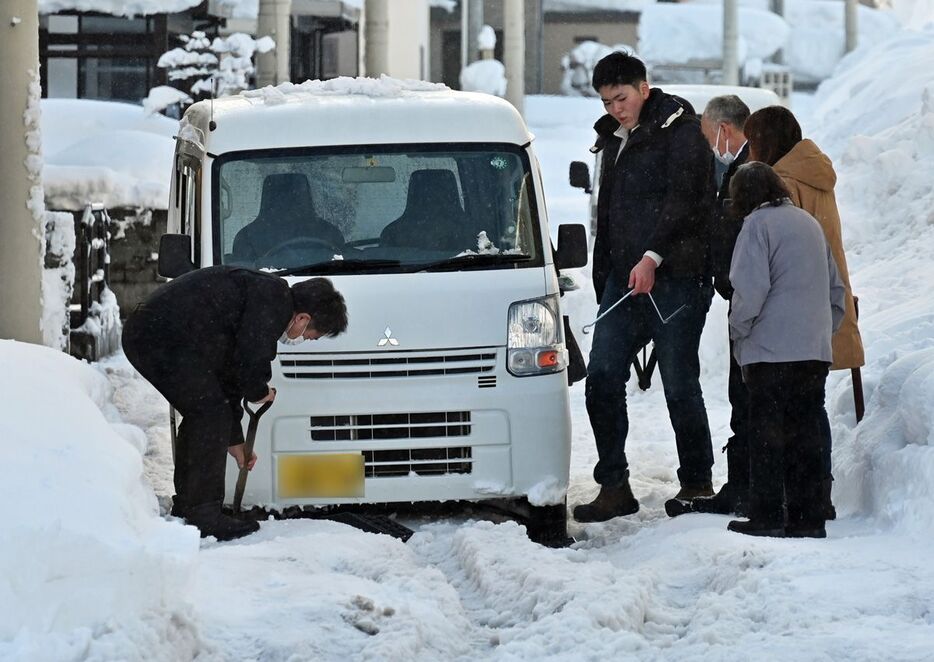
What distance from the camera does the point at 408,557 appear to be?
651 centimetres

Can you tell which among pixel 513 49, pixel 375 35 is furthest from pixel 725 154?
pixel 513 49

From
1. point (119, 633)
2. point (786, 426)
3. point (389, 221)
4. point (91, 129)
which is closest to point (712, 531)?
point (786, 426)

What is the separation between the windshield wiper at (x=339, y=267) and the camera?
7.19m

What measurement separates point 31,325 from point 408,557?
10.8 ft

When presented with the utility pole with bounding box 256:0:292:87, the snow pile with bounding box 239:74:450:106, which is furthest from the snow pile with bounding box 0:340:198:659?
the utility pole with bounding box 256:0:292:87

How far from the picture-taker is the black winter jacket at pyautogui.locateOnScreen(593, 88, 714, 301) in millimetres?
7590

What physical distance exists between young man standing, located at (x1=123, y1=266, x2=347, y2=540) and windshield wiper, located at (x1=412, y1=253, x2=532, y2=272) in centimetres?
76

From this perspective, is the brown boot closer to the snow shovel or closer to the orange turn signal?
the orange turn signal

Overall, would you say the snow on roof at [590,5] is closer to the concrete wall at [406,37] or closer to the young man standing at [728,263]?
the concrete wall at [406,37]

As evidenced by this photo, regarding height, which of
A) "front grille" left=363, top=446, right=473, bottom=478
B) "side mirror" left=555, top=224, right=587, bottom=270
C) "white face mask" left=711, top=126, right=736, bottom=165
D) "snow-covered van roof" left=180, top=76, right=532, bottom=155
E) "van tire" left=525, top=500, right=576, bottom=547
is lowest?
"van tire" left=525, top=500, right=576, bottom=547

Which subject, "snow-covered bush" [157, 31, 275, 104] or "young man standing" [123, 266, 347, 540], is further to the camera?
"snow-covered bush" [157, 31, 275, 104]

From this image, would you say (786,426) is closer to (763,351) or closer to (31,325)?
(763,351)

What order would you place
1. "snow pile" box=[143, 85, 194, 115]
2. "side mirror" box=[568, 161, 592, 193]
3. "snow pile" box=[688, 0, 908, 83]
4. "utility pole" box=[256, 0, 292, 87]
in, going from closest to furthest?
"side mirror" box=[568, 161, 592, 193] < "snow pile" box=[143, 85, 194, 115] < "utility pole" box=[256, 0, 292, 87] < "snow pile" box=[688, 0, 908, 83]

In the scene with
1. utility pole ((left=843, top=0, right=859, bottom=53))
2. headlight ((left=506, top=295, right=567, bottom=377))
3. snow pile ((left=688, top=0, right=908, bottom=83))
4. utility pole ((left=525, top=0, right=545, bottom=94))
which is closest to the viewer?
headlight ((left=506, top=295, right=567, bottom=377))
